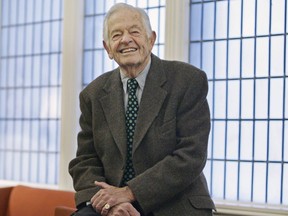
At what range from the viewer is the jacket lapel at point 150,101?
8.59 ft

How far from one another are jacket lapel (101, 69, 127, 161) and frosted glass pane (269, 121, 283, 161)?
4.58ft

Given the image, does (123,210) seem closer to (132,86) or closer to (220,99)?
(132,86)

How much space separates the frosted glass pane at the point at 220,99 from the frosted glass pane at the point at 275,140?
40 cm

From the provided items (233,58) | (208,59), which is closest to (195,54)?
(208,59)

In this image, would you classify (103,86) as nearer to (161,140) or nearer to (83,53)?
(161,140)

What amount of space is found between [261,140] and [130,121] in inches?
54.9

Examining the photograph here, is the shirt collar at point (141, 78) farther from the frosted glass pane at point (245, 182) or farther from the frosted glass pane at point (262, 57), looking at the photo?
the frosted glass pane at point (245, 182)

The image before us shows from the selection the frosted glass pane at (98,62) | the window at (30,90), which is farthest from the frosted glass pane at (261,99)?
the window at (30,90)

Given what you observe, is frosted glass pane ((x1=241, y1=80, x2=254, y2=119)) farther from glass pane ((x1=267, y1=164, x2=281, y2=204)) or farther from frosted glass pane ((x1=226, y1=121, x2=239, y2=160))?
glass pane ((x1=267, y1=164, x2=281, y2=204))

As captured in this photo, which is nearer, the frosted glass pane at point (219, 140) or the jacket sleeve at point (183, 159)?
the jacket sleeve at point (183, 159)

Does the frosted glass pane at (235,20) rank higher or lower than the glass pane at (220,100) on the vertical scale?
higher

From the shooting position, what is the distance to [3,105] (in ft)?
17.6

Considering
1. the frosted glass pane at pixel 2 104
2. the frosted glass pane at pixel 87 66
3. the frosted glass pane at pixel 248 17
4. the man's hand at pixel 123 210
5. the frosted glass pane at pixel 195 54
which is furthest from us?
the frosted glass pane at pixel 2 104

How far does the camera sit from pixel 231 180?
3.89m
